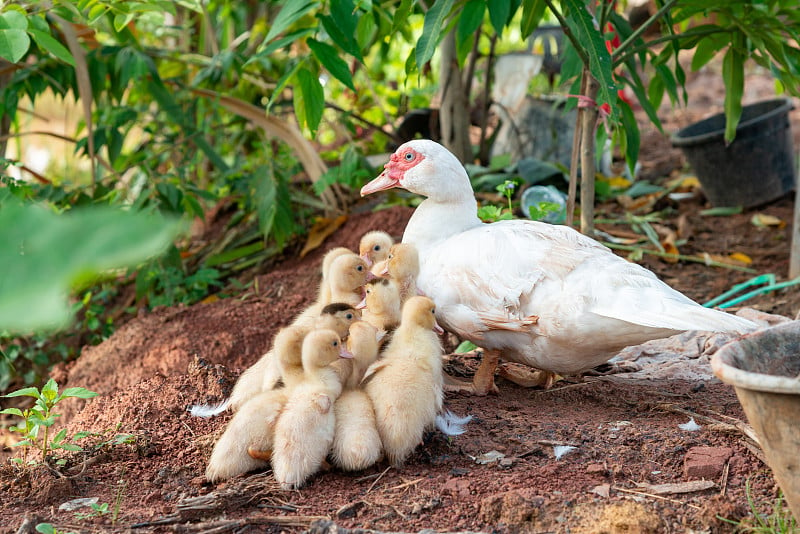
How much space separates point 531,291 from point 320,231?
2.92m

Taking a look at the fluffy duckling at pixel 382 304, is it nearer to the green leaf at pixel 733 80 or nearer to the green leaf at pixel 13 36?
the green leaf at pixel 13 36

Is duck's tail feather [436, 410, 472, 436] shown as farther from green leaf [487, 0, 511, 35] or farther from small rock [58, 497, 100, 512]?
green leaf [487, 0, 511, 35]

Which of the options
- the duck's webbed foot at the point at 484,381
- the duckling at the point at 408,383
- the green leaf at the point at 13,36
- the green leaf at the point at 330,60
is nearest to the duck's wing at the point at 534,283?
the duck's webbed foot at the point at 484,381

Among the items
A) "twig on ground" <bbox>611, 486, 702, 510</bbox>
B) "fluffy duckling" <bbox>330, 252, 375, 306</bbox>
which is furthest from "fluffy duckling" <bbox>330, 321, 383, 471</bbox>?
"twig on ground" <bbox>611, 486, 702, 510</bbox>

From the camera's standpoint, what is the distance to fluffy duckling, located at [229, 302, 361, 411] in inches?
130

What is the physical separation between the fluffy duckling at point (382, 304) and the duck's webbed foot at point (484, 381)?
0.42 meters

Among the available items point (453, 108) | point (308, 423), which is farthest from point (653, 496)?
point (453, 108)

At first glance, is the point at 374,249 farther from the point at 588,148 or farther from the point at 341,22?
the point at 588,148

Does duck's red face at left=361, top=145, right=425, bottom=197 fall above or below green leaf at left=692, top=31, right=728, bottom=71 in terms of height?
below

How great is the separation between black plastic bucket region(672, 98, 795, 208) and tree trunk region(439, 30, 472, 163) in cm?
174

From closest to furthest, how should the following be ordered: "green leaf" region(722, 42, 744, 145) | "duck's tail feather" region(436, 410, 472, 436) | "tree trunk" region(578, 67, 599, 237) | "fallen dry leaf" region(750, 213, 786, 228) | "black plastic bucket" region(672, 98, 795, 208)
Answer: "duck's tail feather" region(436, 410, 472, 436)
"tree trunk" region(578, 67, 599, 237)
"green leaf" region(722, 42, 744, 145)
"fallen dry leaf" region(750, 213, 786, 228)
"black plastic bucket" region(672, 98, 795, 208)

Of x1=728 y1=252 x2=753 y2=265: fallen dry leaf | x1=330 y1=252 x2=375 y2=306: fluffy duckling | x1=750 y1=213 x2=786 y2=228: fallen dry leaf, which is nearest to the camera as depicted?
x1=330 y1=252 x2=375 y2=306: fluffy duckling

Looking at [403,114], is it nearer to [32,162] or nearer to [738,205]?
[738,205]

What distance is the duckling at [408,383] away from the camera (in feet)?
9.57
